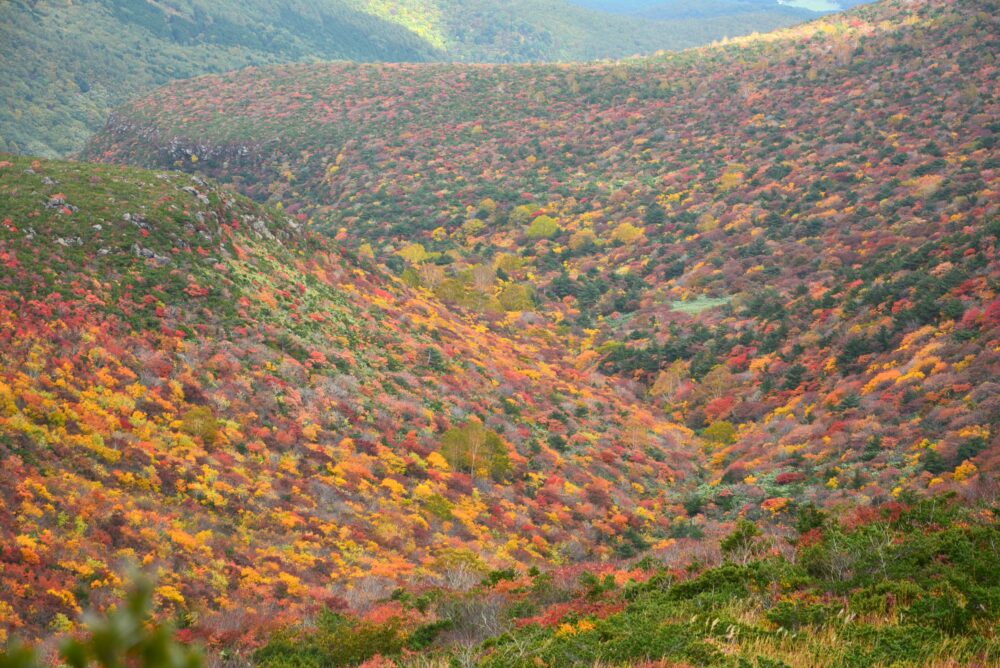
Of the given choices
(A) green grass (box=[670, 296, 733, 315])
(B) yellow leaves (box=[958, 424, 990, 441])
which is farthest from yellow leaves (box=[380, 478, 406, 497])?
(A) green grass (box=[670, 296, 733, 315])

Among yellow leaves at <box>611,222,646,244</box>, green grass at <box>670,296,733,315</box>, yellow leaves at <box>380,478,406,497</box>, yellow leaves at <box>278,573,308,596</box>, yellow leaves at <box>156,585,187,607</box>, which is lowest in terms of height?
yellow leaves at <box>278,573,308,596</box>

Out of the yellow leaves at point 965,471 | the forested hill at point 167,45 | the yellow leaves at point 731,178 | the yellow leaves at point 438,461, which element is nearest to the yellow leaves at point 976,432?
the yellow leaves at point 965,471

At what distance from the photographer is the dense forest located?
10977 mm

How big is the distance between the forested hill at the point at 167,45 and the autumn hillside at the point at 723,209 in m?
13.2

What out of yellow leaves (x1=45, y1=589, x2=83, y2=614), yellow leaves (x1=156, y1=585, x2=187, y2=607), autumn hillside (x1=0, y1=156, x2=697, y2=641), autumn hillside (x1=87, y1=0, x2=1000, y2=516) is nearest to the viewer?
yellow leaves (x1=45, y1=589, x2=83, y2=614)

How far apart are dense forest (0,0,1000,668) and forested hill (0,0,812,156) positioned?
51.7 meters

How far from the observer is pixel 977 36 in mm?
59844

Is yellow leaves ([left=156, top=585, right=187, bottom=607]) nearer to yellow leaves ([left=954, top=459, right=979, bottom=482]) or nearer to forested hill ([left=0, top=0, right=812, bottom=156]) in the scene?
yellow leaves ([left=954, top=459, right=979, bottom=482])

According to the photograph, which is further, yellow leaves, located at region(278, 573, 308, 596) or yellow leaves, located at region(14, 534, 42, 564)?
yellow leaves, located at region(278, 573, 308, 596)

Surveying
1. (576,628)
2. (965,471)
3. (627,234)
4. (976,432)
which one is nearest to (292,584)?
(576,628)

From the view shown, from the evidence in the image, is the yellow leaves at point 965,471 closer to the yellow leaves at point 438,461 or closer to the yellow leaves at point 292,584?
the yellow leaves at point 438,461

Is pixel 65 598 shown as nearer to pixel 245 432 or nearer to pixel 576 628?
pixel 245 432

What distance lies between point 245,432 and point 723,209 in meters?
41.7

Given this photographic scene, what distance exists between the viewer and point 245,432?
20.3 metres
